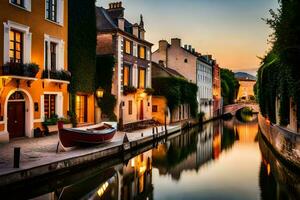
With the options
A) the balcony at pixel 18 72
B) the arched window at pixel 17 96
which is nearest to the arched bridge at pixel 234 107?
the arched window at pixel 17 96

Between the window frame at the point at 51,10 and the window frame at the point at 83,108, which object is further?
the window frame at the point at 83,108

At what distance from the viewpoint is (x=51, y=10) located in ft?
68.3

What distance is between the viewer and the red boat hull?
50.6 ft

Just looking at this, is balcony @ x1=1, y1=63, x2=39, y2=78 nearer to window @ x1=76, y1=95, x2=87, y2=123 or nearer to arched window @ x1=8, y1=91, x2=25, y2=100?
arched window @ x1=8, y1=91, x2=25, y2=100

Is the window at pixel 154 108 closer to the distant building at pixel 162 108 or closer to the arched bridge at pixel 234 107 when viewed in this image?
the distant building at pixel 162 108

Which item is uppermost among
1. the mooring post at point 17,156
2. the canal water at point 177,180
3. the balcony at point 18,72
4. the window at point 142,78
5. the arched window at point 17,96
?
the window at point 142,78

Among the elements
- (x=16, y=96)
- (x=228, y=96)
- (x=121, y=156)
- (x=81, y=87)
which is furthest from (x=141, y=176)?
(x=228, y=96)

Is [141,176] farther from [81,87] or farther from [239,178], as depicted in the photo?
[81,87]

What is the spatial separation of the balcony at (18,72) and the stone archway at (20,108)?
2.19 ft

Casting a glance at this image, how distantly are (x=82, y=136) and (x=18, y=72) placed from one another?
15.2ft

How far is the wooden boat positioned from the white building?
32.1 metres

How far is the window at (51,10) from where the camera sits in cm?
2058

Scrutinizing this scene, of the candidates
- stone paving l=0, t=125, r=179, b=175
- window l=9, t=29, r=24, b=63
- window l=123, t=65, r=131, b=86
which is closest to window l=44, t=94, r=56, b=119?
stone paving l=0, t=125, r=179, b=175

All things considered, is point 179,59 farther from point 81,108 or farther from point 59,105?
point 59,105
